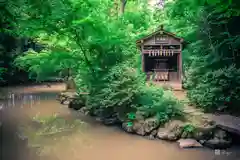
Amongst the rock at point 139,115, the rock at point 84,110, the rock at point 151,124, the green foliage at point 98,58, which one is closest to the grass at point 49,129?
the rock at point 84,110

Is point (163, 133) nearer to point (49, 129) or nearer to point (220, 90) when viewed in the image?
point (220, 90)

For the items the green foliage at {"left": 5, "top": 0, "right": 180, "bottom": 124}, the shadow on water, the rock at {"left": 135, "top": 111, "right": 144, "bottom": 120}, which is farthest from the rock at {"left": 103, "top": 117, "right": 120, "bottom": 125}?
the shadow on water

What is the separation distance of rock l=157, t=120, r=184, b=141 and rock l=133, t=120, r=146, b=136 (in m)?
0.60

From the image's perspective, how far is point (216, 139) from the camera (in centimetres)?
714

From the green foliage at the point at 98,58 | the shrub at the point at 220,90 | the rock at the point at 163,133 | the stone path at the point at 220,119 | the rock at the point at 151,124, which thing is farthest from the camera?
the green foliage at the point at 98,58

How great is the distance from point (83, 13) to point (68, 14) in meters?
0.65

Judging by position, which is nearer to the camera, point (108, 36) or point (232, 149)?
point (232, 149)

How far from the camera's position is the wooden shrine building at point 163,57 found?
42.5ft

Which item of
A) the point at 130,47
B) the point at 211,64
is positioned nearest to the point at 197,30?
the point at 211,64

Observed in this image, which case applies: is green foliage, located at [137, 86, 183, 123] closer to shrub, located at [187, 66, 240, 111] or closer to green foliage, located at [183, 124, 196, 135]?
green foliage, located at [183, 124, 196, 135]

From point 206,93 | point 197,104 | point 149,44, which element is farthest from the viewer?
point 149,44

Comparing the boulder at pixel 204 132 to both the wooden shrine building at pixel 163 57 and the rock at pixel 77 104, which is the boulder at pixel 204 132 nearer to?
the wooden shrine building at pixel 163 57

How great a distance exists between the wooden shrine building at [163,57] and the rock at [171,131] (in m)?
4.36

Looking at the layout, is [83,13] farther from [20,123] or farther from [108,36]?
[20,123]
